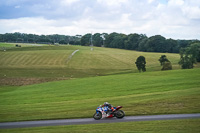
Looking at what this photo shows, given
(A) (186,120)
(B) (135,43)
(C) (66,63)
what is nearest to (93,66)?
(C) (66,63)

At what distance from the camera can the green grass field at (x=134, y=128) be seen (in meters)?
18.3

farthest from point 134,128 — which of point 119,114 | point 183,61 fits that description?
point 183,61

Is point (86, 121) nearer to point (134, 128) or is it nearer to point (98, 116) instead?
point (98, 116)

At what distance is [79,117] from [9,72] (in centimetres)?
6425

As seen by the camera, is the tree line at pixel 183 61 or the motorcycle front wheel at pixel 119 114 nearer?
the motorcycle front wheel at pixel 119 114

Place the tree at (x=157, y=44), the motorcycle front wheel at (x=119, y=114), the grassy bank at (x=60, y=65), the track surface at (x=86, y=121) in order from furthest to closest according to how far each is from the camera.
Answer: the tree at (x=157, y=44)
the grassy bank at (x=60, y=65)
the motorcycle front wheel at (x=119, y=114)
the track surface at (x=86, y=121)

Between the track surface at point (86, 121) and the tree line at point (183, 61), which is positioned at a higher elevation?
the tree line at point (183, 61)

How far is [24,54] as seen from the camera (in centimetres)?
11312

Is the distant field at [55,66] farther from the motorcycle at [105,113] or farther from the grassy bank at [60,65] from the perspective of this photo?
the motorcycle at [105,113]

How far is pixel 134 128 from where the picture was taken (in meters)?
19.3

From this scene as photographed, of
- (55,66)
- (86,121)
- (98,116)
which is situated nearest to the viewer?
(86,121)

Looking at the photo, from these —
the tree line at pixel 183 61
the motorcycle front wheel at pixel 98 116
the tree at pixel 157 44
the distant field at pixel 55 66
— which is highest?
the tree at pixel 157 44

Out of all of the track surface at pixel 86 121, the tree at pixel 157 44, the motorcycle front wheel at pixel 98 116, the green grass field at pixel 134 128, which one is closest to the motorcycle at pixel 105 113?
the motorcycle front wheel at pixel 98 116

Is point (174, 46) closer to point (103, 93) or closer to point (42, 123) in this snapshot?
point (103, 93)
